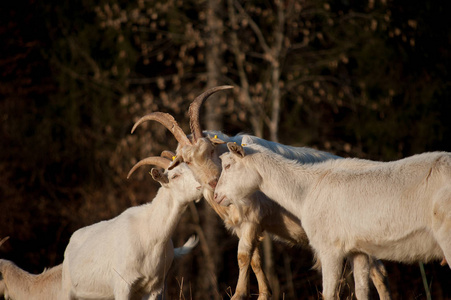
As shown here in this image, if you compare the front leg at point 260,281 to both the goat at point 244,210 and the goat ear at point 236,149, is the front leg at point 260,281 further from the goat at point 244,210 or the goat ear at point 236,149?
the goat ear at point 236,149

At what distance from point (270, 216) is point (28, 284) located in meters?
2.78

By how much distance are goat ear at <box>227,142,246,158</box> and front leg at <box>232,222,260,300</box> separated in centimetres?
81

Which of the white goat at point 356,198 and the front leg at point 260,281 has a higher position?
the white goat at point 356,198

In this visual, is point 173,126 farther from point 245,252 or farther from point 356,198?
point 356,198

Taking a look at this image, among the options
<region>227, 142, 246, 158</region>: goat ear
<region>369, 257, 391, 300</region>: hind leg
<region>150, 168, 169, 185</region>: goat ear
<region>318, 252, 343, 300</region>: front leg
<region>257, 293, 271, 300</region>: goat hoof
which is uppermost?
<region>227, 142, 246, 158</region>: goat ear

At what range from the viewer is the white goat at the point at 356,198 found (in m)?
4.62

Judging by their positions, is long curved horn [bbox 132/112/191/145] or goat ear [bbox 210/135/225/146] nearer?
goat ear [bbox 210/135/225/146]

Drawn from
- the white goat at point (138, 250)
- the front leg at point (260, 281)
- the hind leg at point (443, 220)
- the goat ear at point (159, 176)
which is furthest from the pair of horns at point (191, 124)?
the hind leg at point (443, 220)

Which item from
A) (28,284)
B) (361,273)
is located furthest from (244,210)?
(28,284)

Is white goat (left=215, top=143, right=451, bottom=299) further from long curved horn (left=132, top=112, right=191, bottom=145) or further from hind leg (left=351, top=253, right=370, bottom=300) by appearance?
long curved horn (left=132, top=112, right=191, bottom=145)

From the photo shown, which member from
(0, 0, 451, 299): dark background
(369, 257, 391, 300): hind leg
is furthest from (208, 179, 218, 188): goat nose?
(0, 0, 451, 299): dark background

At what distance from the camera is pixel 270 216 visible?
20.5 feet

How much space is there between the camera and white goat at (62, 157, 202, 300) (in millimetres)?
5848

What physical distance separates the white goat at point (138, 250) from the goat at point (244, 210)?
17 cm
